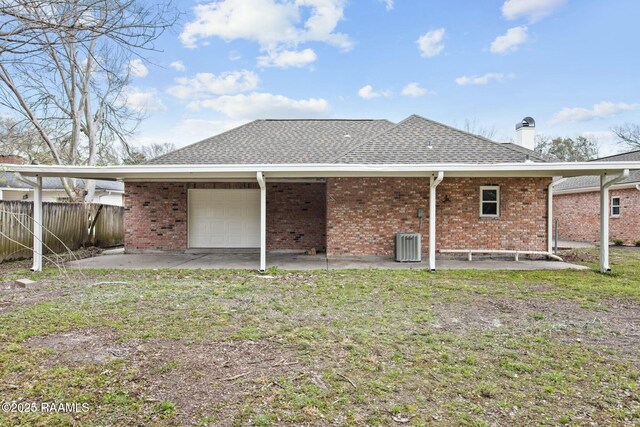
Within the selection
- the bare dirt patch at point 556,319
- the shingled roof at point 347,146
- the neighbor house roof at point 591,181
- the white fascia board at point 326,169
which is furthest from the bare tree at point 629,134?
the bare dirt patch at point 556,319

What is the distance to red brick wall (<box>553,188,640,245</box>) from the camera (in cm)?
1492

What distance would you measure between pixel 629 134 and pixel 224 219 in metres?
36.7

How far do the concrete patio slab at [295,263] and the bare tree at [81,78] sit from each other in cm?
440

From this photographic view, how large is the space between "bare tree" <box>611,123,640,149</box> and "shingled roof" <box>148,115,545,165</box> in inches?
1096

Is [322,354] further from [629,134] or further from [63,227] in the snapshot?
[629,134]

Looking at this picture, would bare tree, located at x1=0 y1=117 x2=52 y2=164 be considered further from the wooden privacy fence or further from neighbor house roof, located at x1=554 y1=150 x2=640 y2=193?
neighbor house roof, located at x1=554 y1=150 x2=640 y2=193

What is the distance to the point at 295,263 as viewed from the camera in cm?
971

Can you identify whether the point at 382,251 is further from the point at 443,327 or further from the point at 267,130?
the point at 267,130

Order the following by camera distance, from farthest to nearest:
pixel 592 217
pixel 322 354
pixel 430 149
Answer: pixel 592 217 < pixel 430 149 < pixel 322 354

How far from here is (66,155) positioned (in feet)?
57.6

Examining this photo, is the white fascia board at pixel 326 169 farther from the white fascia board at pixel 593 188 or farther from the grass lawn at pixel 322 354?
the white fascia board at pixel 593 188

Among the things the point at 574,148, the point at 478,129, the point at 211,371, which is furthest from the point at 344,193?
the point at 574,148

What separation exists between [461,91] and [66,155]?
22102 mm

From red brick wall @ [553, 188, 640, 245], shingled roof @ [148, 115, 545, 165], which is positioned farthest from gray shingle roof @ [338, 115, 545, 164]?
red brick wall @ [553, 188, 640, 245]
